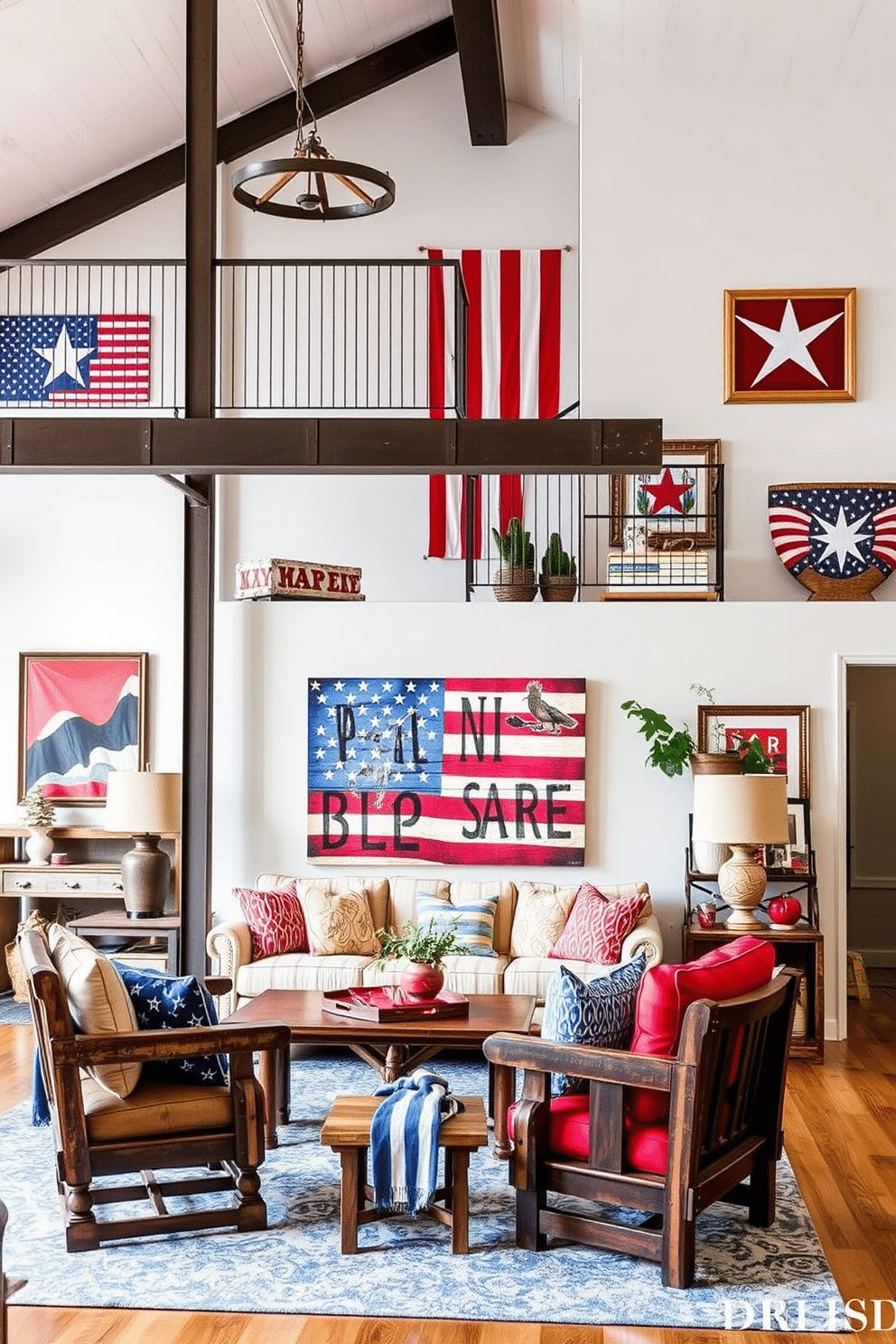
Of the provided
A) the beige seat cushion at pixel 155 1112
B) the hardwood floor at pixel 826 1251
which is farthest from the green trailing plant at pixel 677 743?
the beige seat cushion at pixel 155 1112

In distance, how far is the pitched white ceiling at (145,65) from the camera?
8133mm

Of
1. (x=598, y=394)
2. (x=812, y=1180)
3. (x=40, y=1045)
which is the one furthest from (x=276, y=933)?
(x=598, y=394)

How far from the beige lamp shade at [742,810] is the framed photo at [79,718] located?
4154 millimetres

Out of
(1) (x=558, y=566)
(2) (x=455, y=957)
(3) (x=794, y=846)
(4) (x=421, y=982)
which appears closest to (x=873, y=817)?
(3) (x=794, y=846)

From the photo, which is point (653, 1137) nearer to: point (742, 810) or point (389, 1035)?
point (389, 1035)

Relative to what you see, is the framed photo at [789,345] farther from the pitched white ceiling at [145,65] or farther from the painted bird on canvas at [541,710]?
the painted bird on canvas at [541,710]

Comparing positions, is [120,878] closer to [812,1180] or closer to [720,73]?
[812,1180]

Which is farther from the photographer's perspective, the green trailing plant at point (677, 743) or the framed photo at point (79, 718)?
the framed photo at point (79, 718)

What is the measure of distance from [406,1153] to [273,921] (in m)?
3.14

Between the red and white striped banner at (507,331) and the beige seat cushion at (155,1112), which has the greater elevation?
the red and white striped banner at (507,331)

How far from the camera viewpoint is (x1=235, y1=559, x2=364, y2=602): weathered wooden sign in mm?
7984

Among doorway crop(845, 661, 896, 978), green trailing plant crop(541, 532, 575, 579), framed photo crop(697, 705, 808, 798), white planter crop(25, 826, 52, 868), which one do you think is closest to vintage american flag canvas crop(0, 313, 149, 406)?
white planter crop(25, 826, 52, 868)

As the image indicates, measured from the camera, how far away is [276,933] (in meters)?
7.32

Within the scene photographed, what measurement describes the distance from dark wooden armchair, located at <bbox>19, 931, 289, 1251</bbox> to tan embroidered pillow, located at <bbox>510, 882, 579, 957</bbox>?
2904 mm
